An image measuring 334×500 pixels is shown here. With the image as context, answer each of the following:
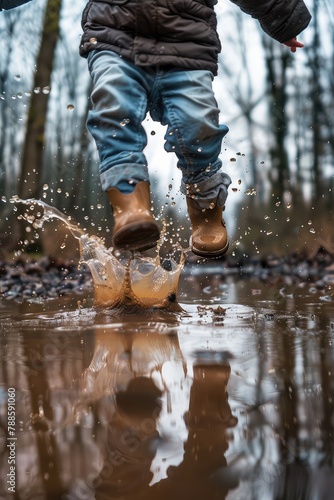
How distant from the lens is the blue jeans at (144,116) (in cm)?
285

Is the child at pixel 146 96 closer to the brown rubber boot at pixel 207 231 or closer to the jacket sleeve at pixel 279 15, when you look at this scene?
the brown rubber boot at pixel 207 231

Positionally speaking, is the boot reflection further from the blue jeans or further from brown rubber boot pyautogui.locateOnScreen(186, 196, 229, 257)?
brown rubber boot pyautogui.locateOnScreen(186, 196, 229, 257)

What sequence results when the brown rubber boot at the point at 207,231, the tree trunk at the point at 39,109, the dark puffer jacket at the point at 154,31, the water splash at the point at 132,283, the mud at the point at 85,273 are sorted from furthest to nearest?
the tree trunk at the point at 39,109 → the mud at the point at 85,273 → the brown rubber boot at the point at 207,231 → the water splash at the point at 132,283 → the dark puffer jacket at the point at 154,31

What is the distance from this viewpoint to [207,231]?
3.40 m

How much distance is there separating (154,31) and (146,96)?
0.28m

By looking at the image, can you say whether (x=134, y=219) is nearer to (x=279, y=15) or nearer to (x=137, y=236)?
(x=137, y=236)

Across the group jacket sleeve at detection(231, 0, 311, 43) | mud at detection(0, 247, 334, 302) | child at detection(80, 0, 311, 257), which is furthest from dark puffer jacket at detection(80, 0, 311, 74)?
mud at detection(0, 247, 334, 302)

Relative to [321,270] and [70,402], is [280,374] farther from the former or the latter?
[321,270]

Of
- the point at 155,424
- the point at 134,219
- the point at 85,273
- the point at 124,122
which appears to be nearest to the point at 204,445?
the point at 155,424

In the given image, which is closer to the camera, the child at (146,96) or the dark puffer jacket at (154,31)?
the child at (146,96)

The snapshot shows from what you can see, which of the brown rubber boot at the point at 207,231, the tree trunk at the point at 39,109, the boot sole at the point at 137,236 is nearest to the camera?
the boot sole at the point at 137,236

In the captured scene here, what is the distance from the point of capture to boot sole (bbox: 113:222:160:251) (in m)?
2.69

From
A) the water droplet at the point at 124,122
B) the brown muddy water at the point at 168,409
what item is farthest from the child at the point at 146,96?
the brown muddy water at the point at 168,409

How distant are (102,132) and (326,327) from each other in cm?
123
